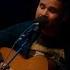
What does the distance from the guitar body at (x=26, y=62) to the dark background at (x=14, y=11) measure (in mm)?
550

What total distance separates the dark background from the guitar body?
55cm

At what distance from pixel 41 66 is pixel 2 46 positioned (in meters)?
0.38

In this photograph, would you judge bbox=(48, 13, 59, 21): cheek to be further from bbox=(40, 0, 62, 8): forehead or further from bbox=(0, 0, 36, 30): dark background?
bbox=(0, 0, 36, 30): dark background

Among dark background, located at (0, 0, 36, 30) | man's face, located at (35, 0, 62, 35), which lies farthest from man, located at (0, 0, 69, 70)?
dark background, located at (0, 0, 36, 30)

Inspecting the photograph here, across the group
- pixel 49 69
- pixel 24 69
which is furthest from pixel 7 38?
pixel 49 69

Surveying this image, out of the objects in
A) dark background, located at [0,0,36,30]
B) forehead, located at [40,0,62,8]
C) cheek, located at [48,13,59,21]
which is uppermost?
forehead, located at [40,0,62,8]

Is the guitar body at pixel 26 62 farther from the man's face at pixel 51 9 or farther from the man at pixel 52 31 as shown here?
the man's face at pixel 51 9

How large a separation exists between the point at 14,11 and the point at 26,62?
0.82m

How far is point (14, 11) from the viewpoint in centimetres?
242

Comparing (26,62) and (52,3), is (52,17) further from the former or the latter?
(26,62)

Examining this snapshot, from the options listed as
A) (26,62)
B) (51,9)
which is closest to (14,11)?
(51,9)

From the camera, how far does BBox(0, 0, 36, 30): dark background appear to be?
2.33 m

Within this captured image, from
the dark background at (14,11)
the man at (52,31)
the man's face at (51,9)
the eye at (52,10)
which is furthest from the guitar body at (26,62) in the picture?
the dark background at (14,11)

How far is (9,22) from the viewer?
2438 millimetres
